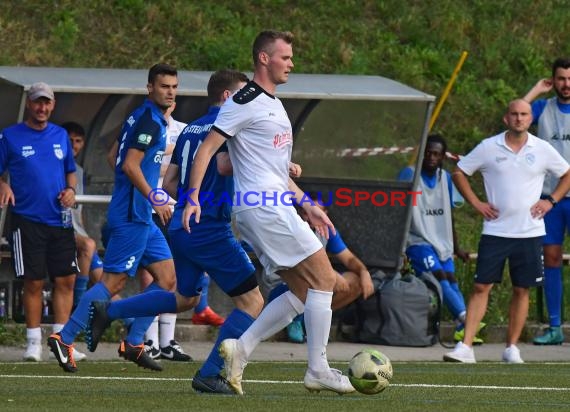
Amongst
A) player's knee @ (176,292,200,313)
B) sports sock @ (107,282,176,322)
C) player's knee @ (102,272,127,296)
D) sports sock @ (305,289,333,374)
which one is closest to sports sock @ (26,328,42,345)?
player's knee @ (102,272,127,296)

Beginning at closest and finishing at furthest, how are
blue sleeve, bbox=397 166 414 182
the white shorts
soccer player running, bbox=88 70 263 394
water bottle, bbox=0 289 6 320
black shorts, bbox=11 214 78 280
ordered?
the white shorts < soccer player running, bbox=88 70 263 394 < black shorts, bbox=11 214 78 280 < water bottle, bbox=0 289 6 320 < blue sleeve, bbox=397 166 414 182

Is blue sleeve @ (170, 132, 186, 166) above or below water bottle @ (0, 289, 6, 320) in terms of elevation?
above

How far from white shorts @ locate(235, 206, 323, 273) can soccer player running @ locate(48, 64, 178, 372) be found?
2386 millimetres

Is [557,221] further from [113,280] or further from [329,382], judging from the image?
[329,382]

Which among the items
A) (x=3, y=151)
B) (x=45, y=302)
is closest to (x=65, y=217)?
(x=3, y=151)

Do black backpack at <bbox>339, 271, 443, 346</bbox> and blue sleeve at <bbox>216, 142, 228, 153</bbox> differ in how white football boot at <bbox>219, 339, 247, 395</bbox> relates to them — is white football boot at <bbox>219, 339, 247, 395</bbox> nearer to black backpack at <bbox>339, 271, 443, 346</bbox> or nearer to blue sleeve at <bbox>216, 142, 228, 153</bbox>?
blue sleeve at <bbox>216, 142, 228, 153</bbox>

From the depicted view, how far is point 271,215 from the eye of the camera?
9.17m

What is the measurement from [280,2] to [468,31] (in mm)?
2631

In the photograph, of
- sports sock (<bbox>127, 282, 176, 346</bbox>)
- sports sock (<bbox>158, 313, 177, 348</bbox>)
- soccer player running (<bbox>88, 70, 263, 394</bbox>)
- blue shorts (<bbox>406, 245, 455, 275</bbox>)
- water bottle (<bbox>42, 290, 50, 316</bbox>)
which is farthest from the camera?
blue shorts (<bbox>406, 245, 455, 275</bbox>)

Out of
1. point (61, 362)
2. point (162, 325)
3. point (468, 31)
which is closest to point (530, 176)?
point (162, 325)

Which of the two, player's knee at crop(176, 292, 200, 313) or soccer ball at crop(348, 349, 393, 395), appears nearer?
soccer ball at crop(348, 349, 393, 395)

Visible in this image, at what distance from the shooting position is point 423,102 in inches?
604

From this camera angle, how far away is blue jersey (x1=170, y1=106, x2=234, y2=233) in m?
9.85

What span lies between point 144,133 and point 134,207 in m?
0.56
